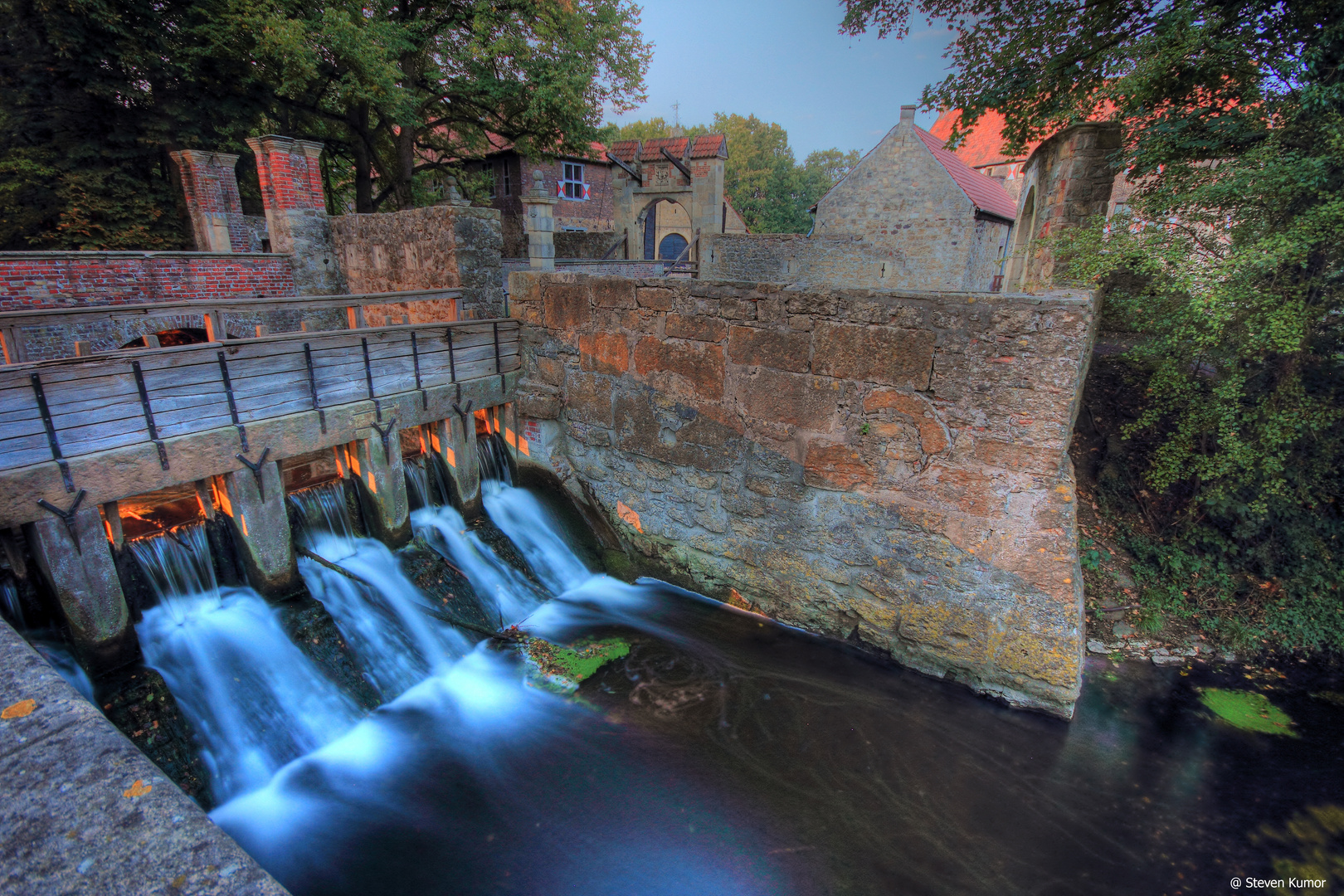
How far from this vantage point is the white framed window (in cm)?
2464

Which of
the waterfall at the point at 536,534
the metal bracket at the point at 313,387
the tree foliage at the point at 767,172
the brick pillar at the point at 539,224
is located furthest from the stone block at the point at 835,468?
the tree foliage at the point at 767,172

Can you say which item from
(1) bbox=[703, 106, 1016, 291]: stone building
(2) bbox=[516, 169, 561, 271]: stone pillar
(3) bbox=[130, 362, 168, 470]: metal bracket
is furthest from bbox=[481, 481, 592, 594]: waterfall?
(1) bbox=[703, 106, 1016, 291]: stone building

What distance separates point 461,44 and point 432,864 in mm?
16248

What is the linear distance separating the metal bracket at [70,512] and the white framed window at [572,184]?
2349 cm

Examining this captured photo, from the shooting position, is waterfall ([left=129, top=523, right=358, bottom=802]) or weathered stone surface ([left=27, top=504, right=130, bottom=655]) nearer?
weathered stone surface ([left=27, top=504, right=130, bottom=655])

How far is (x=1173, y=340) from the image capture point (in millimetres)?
4559

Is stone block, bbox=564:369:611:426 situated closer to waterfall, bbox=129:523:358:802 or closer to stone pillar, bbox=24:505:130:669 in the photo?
waterfall, bbox=129:523:358:802

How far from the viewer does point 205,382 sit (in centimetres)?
395

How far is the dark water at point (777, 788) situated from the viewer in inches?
124

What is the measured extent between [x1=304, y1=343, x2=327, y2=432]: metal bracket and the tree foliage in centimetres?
3238

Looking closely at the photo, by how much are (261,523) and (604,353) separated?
9.36ft

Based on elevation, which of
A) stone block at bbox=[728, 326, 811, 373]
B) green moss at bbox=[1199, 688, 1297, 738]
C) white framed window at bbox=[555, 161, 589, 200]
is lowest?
green moss at bbox=[1199, 688, 1297, 738]

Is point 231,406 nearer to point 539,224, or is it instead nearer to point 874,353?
point 874,353

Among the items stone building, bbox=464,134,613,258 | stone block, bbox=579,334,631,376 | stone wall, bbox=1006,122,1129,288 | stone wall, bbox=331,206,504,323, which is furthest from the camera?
stone building, bbox=464,134,613,258
